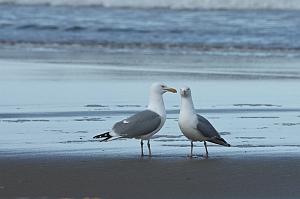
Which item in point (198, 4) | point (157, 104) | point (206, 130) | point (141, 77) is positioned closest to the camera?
point (206, 130)

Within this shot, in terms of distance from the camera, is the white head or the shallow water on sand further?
the shallow water on sand

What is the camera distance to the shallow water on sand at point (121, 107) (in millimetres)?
9523

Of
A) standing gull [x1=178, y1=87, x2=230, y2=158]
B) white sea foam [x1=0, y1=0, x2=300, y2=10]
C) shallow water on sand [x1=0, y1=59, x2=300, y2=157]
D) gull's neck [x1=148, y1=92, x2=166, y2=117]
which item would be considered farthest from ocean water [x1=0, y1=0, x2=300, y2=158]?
white sea foam [x1=0, y1=0, x2=300, y2=10]

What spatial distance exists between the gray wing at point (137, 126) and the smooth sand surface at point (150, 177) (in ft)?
0.85

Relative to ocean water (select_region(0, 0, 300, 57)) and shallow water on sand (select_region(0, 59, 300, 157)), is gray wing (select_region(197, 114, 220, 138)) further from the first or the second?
ocean water (select_region(0, 0, 300, 57))

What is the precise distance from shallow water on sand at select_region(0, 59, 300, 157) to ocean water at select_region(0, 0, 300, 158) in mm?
15

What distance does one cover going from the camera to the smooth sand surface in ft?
23.5

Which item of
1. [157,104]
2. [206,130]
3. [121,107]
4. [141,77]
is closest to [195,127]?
[206,130]

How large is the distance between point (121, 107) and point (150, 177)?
4.67 meters

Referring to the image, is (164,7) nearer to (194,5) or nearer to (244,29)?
(194,5)

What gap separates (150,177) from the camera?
7.80 m

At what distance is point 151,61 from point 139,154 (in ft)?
34.8

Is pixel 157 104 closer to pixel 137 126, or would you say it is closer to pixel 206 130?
pixel 137 126

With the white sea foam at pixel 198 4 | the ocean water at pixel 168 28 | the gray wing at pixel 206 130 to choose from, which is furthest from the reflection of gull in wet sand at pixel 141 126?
the white sea foam at pixel 198 4
